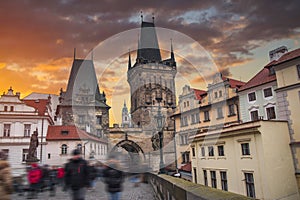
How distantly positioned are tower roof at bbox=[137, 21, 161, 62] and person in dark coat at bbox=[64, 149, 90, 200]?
56.8 meters

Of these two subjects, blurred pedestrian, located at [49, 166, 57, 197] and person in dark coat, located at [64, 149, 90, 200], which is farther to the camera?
blurred pedestrian, located at [49, 166, 57, 197]

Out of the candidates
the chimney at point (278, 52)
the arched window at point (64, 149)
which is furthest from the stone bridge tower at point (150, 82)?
the chimney at point (278, 52)

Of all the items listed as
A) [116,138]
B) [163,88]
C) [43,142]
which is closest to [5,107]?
[43,142]

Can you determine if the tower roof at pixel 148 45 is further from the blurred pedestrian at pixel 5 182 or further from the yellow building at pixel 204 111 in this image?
the blurred pedestrian at pixel 5 182

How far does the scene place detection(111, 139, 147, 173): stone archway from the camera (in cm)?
4422

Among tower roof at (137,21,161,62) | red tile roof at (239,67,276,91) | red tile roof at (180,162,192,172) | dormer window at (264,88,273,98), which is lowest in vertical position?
red tile roof at (180,162,192,172)

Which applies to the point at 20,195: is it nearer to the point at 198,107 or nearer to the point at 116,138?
the point at 198,107

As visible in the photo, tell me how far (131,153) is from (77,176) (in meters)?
43.1

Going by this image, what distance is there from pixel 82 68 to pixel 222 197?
5858 cm

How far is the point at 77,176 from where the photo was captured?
5.70 metres

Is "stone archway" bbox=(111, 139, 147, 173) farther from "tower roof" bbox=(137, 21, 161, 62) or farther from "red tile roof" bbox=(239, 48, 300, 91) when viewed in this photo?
"red tile roof" bbox=(239, 48, 300, 91)

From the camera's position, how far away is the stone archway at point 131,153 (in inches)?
1741

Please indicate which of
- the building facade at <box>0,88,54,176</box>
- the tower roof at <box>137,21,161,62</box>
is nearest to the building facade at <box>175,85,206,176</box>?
the building facade at <box>0,88,54,176</box>

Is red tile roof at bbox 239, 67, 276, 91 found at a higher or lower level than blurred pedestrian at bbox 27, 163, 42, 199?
higher
